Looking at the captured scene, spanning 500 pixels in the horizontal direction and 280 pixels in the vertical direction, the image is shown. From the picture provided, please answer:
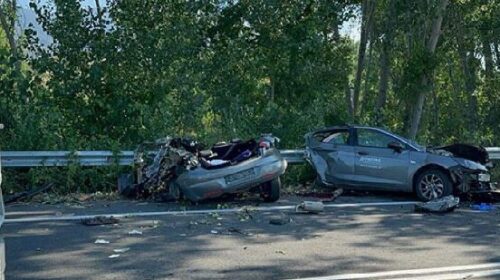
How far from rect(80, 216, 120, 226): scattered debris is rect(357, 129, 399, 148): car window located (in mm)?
→ 5651

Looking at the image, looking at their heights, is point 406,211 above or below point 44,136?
below

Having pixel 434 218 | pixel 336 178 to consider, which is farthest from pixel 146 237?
pixel 336 178

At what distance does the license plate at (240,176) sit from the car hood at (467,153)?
3986 mm

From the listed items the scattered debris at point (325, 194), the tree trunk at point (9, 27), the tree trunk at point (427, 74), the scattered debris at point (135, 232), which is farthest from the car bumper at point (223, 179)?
the tree trunk at point (9, 27)

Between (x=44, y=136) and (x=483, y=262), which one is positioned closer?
(x=483, y=262)

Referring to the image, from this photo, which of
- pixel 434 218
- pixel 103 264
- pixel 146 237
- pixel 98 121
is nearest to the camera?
pixel 103 264

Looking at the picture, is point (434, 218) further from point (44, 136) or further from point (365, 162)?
point (44, 136)

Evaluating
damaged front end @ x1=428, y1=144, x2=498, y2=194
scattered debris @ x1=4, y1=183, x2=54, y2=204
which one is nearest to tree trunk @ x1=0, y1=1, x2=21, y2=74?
scattered debris @ x1=4, y1=183, x2=54, y2=204

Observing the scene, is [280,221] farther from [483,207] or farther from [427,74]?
[427,74]

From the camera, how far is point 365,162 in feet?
42.2

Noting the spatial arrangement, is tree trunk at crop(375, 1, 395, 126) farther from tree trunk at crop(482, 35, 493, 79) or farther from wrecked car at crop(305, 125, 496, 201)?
wrecked car at crop(305, 125, 496, 201)

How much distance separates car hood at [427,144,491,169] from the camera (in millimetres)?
12523

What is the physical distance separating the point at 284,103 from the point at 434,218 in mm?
10363

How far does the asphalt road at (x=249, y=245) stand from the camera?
6730 mm
